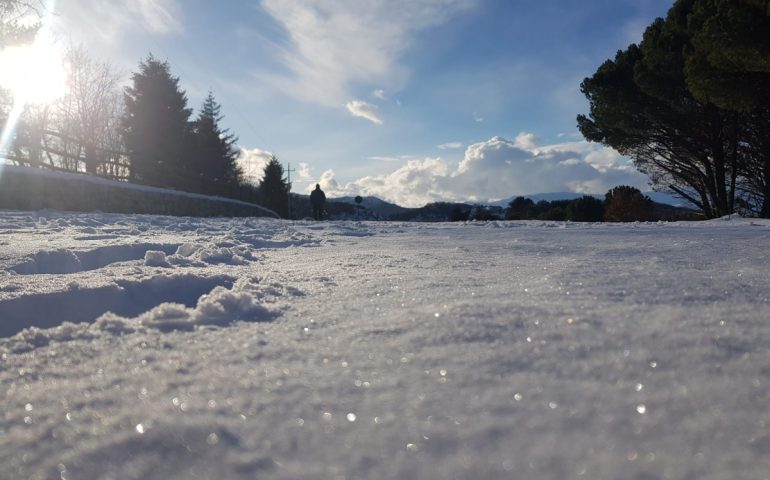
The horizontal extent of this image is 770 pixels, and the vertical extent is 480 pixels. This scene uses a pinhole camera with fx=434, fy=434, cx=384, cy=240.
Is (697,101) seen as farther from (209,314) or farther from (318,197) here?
(209,314)

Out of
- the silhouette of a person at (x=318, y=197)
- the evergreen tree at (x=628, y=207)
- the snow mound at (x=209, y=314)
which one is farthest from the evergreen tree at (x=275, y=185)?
the snow mound at (x=209, y=314)

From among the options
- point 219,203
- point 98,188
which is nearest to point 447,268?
point 98,188

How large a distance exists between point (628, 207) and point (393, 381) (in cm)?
1883

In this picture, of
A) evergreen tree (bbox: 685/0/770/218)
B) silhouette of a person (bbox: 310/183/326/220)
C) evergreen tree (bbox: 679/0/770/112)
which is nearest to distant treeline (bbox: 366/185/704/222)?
silhouette of a person (bbox: 310/183/326/220)

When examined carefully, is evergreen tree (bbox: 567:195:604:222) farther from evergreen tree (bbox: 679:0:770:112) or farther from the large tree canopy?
evergreen tree (bbox: 679:0:770:112)

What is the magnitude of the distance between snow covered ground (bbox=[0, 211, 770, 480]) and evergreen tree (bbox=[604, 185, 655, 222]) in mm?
17598

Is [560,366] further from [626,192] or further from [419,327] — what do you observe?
[626,192]

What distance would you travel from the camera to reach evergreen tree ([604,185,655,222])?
54.7ft

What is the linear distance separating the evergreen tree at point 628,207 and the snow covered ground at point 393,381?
1760 centimetres

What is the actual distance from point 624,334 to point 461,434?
17.0 inches

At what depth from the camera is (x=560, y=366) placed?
0.62m

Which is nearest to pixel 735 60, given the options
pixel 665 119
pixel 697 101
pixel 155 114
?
pixel 697 101

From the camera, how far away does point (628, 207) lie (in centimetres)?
1683

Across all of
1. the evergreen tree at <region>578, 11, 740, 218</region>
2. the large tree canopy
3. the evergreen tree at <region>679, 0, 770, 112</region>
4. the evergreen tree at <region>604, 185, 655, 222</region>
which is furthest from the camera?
the evergreen tree at <region>604, 185, 655, 222</region>
